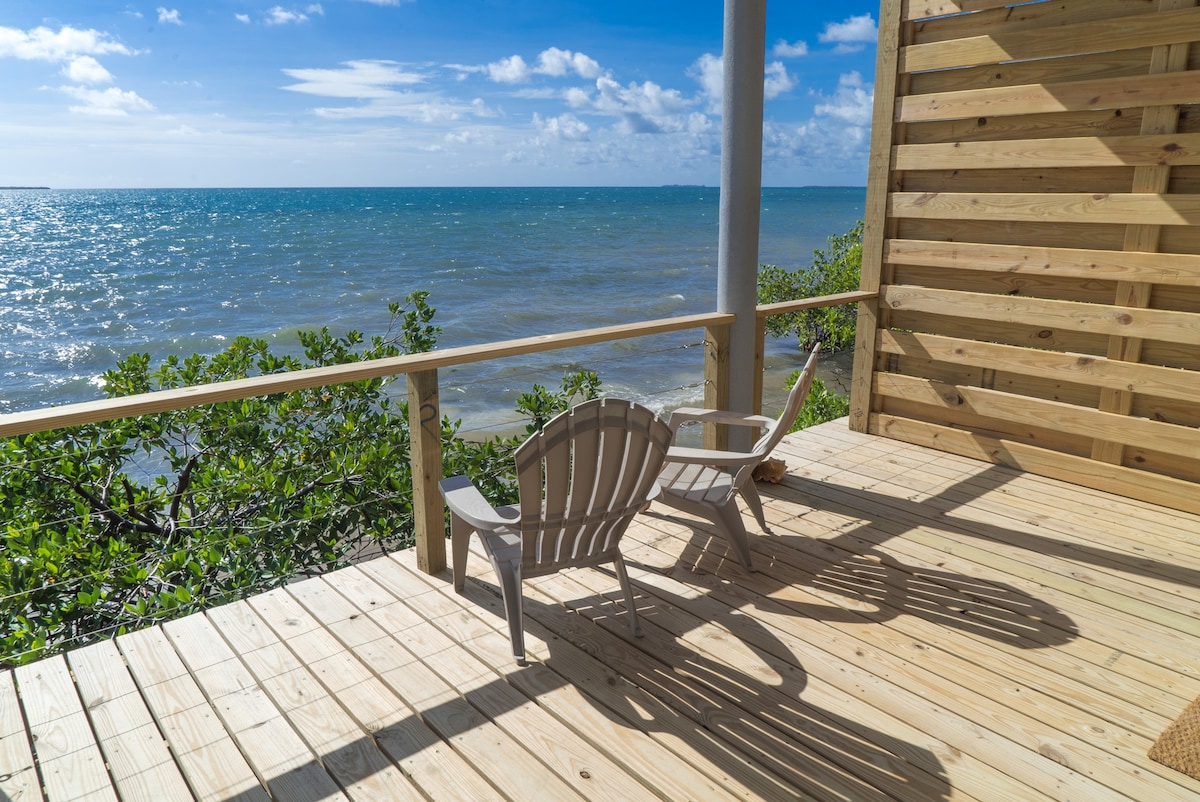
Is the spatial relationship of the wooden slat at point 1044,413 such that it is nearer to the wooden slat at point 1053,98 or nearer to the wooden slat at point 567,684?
the wooden slat at point 1053,98

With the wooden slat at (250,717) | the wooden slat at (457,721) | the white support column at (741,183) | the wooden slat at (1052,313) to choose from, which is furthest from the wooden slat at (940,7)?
the wooden slat at (250,717)

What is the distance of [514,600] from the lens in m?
2.25

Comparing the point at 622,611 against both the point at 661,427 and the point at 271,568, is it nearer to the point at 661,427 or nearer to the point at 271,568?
the point at 661,427

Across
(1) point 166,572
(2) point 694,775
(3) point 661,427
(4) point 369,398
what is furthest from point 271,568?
(2) point 694,775

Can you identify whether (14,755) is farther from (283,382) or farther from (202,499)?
(202,499)

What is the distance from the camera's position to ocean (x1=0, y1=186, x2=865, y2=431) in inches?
516

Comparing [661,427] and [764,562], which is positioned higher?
[661,427]

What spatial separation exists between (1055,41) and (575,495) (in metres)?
2.92

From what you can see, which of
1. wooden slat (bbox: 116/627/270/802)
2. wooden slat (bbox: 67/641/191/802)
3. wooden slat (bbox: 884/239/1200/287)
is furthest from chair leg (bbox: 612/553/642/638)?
wooden slat (bbox: 884/239/1200/287)

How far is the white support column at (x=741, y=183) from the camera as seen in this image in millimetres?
3170

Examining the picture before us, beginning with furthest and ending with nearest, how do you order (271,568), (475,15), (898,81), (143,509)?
(475,15)
(898,81)
(143,509)
(271,568)

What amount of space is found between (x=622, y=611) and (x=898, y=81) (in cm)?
301

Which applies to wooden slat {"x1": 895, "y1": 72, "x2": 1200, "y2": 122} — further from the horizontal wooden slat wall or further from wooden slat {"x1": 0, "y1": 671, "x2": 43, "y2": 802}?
wooden slat {"x1": 0, "y1": 671, "x2": 43, "y2": 802}

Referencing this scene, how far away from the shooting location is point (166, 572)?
3.07 metres
